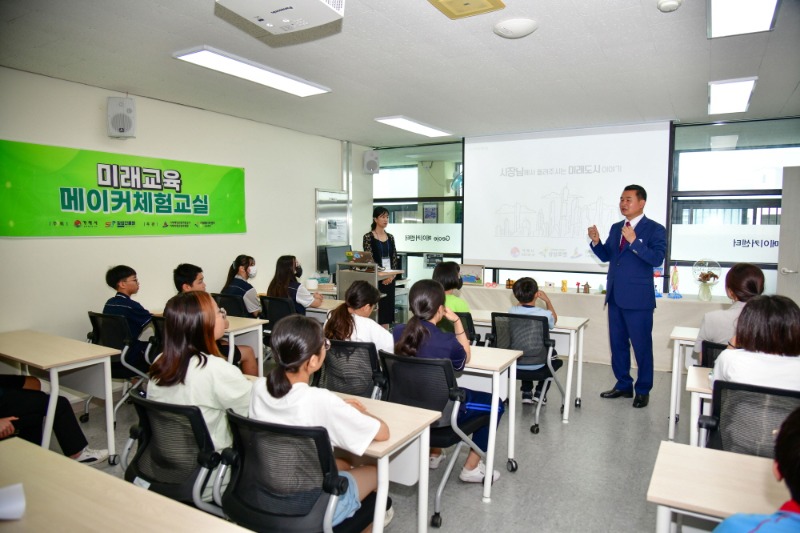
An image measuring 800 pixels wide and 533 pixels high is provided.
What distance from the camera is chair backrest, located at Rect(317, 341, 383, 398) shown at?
2.79 m

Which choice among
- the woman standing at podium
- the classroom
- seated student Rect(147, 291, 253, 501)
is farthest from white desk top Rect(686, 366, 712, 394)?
the woman standing at podium

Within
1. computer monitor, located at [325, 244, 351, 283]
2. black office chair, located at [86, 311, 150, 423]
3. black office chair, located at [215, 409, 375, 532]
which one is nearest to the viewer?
black office chair, located at [215, 409, 375, 532]

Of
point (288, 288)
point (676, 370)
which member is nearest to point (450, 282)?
point (676, 370)

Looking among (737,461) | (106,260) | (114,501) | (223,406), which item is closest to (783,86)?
(737,461)

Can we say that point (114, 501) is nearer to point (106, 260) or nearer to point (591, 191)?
point (106, 260)

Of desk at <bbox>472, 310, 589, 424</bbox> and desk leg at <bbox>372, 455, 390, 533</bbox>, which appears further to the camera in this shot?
desk at <bbox>472, 310, 589, 424</bbox>

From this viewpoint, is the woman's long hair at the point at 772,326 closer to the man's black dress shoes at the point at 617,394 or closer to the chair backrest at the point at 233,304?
the man's black dress shoes at the point at 617,394

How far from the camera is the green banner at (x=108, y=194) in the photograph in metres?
4.12

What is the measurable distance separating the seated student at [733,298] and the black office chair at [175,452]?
2802 mm

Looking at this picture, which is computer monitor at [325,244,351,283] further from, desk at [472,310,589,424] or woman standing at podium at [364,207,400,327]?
desk at [472,310,589,424]

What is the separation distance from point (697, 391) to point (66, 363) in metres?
3.53

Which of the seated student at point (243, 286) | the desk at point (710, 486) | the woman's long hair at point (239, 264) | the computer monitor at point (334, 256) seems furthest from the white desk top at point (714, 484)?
the computer monitor at point (334, 256)

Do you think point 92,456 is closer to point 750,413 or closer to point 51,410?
point 51,410

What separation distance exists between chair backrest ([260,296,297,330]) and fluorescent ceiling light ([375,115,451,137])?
2.36 metres
